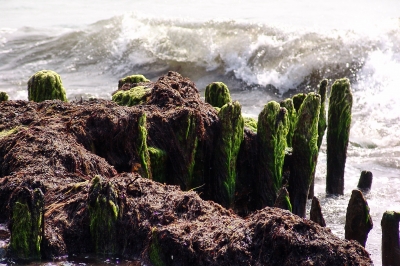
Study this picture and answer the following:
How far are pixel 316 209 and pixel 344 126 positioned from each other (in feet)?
13.0

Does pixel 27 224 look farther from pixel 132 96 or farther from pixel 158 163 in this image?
pixel 132 96

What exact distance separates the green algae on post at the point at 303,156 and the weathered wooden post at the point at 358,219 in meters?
2.38

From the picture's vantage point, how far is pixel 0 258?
7008 mm

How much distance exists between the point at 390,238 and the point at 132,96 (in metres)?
5.20

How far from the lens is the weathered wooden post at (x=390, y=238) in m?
7.51

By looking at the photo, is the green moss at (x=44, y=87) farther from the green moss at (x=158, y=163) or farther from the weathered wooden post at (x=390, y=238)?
the weathered wooden post at (x=390, y=238)

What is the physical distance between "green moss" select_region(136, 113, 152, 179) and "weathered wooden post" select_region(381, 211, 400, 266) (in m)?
3.32

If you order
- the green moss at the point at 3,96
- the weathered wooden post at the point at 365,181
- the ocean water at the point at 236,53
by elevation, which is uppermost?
the green moss at the point at 3,96

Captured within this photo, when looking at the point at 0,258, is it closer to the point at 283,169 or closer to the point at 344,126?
the point at 283,169

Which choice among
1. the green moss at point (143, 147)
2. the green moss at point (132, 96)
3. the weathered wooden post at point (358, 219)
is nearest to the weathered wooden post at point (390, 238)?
the weathered wooden post at point (358, 219)

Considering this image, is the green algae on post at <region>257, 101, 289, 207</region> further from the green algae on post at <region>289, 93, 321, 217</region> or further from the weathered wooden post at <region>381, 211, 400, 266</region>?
the weathered wooden post at <region>381, 211, 400, 266</region>

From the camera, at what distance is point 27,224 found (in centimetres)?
680

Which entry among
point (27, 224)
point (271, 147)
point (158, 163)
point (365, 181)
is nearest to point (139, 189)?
point (27, 224)

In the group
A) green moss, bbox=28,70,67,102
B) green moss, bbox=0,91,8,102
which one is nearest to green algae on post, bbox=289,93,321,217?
green moss, bbox=28,70,67,102
